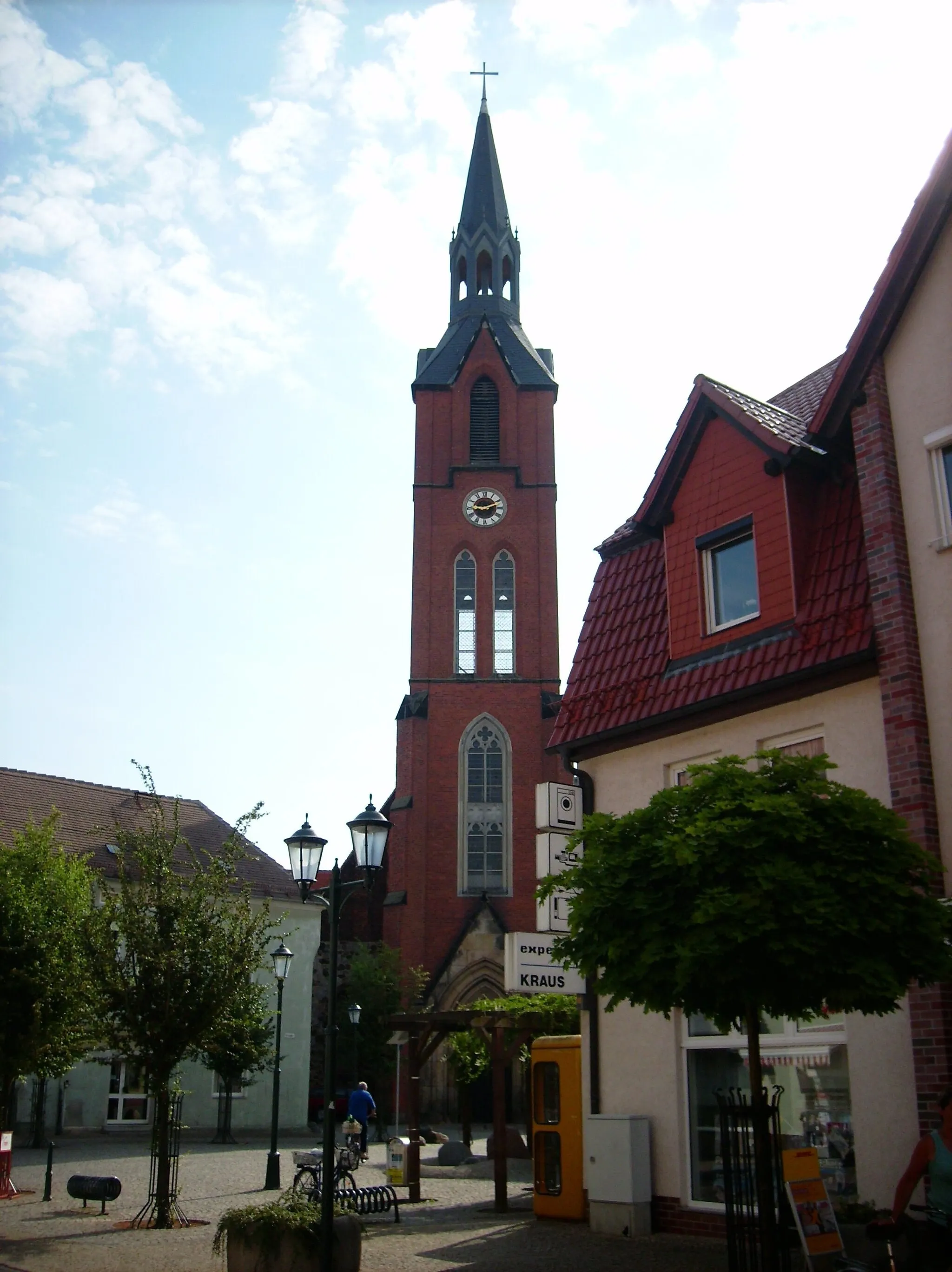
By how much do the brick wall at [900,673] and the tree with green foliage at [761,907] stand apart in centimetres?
71

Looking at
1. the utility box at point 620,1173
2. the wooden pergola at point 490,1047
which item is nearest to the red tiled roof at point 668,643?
the utility box at point 620,1173

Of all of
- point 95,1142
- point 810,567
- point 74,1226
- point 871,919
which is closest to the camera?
point 871,919

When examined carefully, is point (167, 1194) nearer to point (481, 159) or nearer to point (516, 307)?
point (516, 307)

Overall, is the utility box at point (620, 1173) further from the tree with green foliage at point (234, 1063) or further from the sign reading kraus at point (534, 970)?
the tree with green foliage at point (234, 1063)

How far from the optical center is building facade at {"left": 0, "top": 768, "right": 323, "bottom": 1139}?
1166 inches

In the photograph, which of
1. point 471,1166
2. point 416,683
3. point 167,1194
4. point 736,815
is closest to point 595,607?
point 736,815

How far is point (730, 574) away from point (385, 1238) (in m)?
8.04

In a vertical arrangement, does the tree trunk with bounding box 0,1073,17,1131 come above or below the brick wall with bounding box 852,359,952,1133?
below

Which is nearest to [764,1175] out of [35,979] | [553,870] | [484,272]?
[553,870]

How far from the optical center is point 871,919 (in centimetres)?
827

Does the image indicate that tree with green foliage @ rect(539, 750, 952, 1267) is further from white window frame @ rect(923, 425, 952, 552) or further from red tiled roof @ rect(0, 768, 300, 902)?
red tiled roof @ rect(0, 768, 300, 902)

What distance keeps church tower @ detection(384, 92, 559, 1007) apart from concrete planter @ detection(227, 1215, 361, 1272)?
88.5ft

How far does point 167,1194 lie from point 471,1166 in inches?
325

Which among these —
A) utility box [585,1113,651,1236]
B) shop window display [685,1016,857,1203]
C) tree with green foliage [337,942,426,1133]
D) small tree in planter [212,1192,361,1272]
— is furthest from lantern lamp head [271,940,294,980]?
tree with green foliage [337,942,426,1133]
